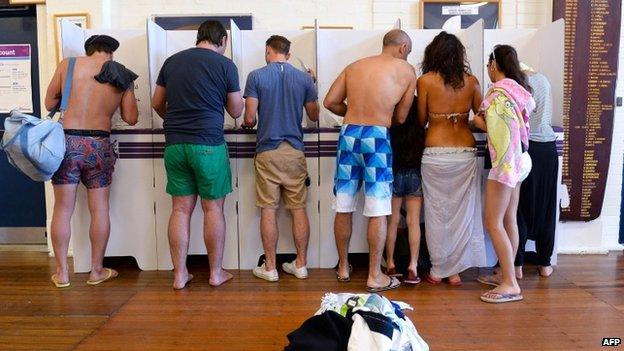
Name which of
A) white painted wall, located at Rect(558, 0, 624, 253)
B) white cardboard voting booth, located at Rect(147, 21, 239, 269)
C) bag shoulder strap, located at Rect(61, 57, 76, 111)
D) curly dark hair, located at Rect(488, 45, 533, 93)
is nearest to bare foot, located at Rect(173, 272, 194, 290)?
white cardboard voting booth, located at Rect(147, 21, 239, 269)

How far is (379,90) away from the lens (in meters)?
2.91

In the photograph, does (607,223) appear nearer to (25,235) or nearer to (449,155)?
(449,155)

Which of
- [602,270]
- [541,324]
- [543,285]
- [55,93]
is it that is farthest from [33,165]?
[602,270]

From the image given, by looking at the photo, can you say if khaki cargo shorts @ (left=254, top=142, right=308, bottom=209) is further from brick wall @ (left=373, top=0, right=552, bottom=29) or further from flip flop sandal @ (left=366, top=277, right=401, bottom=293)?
brick wall @ (left=373, top=0, right=552, bottom=29)

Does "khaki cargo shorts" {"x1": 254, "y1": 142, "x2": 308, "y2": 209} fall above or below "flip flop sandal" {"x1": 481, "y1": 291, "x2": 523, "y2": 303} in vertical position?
above

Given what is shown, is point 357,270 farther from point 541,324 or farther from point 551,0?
point 551,0

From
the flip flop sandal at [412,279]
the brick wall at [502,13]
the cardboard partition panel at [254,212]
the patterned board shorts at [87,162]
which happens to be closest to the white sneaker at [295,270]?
the cardboard partition panel at [254,212]

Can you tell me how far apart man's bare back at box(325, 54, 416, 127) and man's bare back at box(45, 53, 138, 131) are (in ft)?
4.97

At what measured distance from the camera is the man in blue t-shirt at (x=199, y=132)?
2.95m

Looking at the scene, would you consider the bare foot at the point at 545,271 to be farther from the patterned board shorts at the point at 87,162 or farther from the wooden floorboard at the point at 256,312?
the patterned board shorts at the point at 87,162

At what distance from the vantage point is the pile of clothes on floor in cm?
184

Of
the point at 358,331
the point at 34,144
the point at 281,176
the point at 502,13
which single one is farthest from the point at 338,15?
the point at 358,331

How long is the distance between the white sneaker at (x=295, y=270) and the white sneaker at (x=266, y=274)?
0.13 m

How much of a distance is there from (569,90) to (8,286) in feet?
13.9
